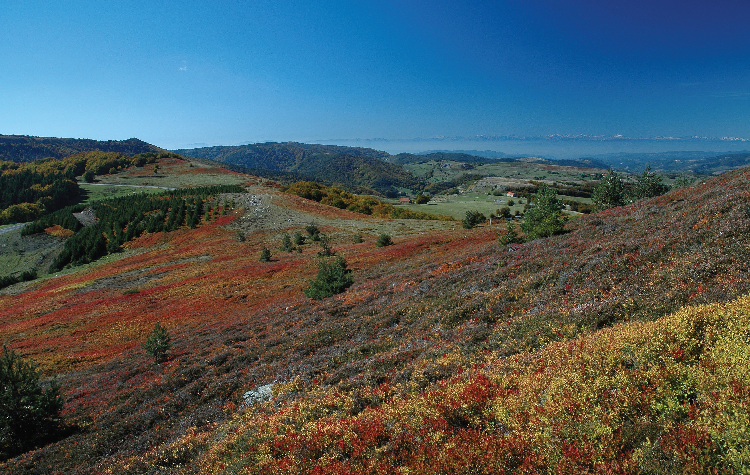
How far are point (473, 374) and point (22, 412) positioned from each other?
705 inches

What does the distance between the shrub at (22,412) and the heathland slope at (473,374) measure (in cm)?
119

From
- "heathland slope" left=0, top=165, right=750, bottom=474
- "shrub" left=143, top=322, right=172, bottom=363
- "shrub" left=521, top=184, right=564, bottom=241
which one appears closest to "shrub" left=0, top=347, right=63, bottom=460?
"heathland slope" left=0, top=165, right=750, bottom=474

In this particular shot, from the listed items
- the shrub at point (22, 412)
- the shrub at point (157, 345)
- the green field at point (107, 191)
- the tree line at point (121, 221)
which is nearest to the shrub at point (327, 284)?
the shrub at point (157, 345)

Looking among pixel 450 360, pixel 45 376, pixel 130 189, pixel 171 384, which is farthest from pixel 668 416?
pixel 130 189

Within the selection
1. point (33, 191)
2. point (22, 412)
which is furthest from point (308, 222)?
point (33, 191)

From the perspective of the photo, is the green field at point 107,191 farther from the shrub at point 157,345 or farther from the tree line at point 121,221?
the shrub at point 157,345

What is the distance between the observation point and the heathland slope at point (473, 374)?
564cm

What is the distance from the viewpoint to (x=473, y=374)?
893cm

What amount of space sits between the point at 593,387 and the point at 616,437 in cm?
121

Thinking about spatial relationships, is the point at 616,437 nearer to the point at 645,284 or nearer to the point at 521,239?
the point at 645,284

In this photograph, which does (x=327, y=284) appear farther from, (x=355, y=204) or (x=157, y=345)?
(x=355, y=204)

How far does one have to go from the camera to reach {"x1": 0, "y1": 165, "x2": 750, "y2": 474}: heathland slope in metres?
5.64

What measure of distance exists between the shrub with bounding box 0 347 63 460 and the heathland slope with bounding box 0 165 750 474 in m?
1.19

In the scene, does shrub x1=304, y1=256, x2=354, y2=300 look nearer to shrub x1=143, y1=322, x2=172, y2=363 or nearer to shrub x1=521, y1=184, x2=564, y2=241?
shrub x1=143, y1=322, x2=172, y2=363
